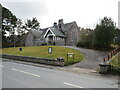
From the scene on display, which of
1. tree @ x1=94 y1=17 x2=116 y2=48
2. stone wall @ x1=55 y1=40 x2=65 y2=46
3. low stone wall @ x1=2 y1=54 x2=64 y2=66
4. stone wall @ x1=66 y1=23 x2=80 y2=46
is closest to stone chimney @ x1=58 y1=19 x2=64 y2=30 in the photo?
stone wall @ x1=66 y1=23 x2=80 y2=46

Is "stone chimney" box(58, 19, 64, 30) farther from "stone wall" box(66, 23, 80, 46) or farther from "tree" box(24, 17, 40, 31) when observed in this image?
"tree" box(24, 17, 40, 31)

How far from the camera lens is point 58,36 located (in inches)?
1556

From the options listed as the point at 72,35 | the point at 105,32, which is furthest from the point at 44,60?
the point at 72,35

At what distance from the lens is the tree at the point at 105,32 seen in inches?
977

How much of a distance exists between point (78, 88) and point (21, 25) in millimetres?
66787

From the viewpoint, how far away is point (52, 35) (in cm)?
3881

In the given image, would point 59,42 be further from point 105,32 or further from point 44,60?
point 44,60

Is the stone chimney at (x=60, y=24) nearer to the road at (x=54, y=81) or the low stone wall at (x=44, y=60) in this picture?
the low stone wall at (x=44, y=60)

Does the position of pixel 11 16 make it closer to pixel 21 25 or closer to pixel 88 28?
pixel 21 25

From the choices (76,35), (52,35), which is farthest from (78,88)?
(76,35)

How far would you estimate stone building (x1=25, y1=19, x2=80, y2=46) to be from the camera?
3911cm

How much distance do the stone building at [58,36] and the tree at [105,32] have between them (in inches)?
627

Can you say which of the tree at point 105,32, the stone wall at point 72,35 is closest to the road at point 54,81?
the tree at point 105,32

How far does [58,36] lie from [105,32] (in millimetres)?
18124
